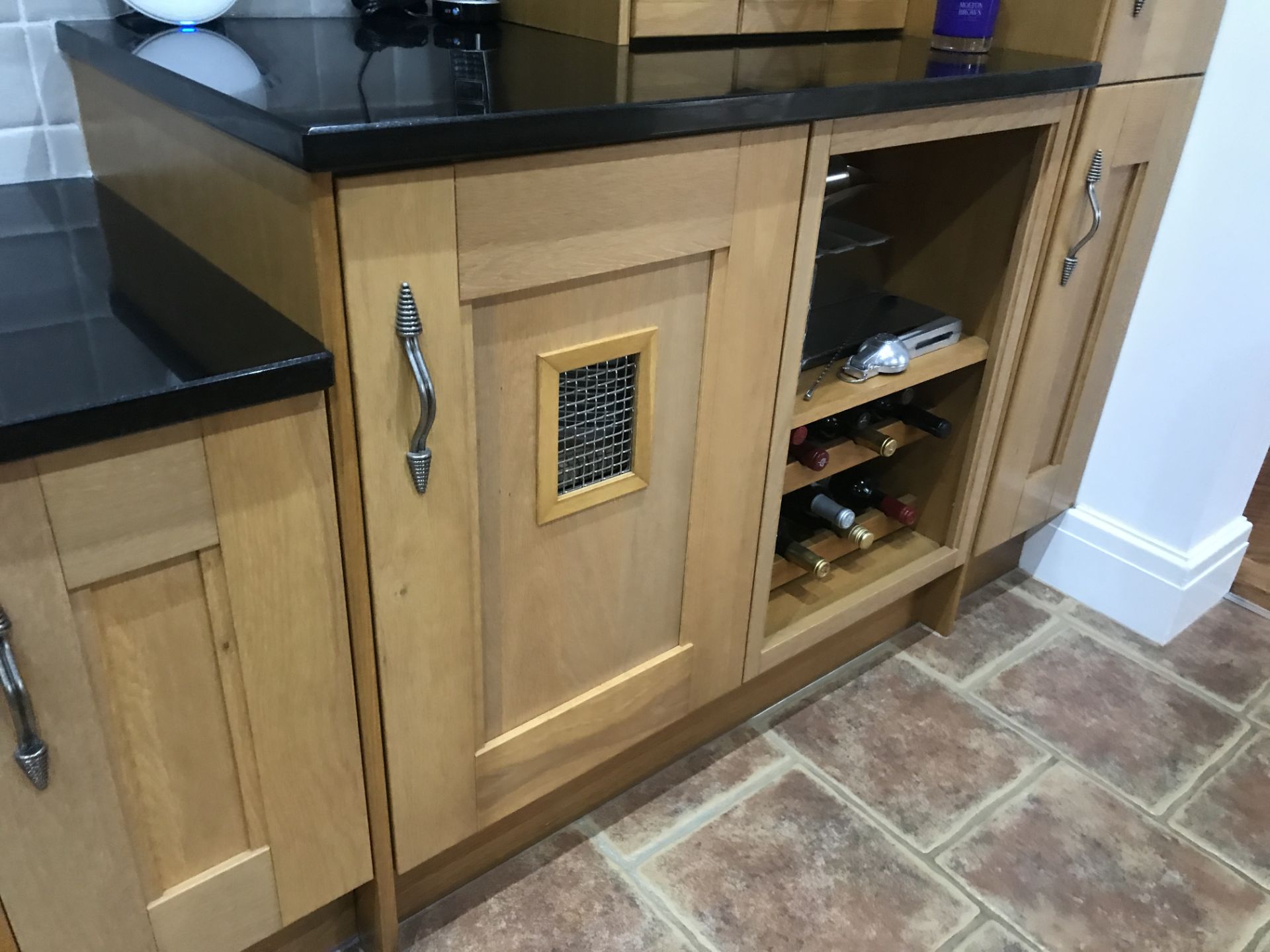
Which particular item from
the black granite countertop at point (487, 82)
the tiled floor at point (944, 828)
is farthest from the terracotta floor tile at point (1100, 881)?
the black granite countertop at point (487, 82)

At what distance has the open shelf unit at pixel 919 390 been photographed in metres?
1.46

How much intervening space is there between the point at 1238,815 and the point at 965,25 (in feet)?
4.08

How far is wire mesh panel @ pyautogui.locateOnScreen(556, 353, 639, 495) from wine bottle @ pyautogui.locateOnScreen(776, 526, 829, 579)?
0.49 m

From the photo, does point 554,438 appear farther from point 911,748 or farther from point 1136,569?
point 1136,569

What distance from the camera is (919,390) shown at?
1.70m

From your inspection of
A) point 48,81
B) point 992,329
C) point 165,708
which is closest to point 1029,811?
point 992,329

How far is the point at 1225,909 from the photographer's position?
1.37 metres

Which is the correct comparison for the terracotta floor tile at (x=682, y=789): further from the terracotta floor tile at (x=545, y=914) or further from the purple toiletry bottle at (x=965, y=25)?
the purple toiletry bottle at (x=965, y=25)

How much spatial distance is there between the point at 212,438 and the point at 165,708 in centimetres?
26

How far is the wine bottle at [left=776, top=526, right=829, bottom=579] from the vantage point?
1567mm

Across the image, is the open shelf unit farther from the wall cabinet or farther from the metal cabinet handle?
the metal cabinet handle

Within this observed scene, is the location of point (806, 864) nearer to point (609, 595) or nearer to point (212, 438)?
point (609, 595)

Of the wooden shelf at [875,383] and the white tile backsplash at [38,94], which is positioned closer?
the white tile backsplash at [38,94]

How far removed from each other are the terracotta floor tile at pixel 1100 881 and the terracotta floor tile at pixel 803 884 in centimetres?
9
